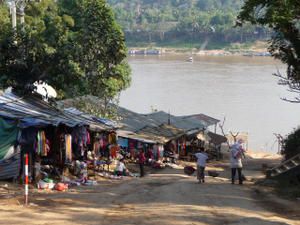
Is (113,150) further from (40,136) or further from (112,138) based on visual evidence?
(40,136)

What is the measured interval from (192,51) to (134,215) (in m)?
114

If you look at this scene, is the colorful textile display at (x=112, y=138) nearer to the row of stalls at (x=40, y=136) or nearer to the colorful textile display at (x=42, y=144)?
the row of stalls at (x=40, y=136)

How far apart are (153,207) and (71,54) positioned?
14503 mm

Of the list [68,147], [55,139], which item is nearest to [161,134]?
[68,147]

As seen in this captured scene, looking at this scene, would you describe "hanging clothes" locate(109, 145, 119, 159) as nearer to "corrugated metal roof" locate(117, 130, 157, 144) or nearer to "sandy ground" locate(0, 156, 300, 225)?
"corrugated metal roof" locate(117, 130, 157, 144)

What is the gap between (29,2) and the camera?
1655 inches

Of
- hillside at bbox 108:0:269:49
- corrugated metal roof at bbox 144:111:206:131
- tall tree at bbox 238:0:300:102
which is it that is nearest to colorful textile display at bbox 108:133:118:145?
tall tree at bbox 238:0:300:102

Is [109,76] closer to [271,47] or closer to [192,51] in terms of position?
[271,47]

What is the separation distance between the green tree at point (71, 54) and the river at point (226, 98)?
576 inches

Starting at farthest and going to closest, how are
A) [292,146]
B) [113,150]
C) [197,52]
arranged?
[197,52] < [292,146] < [113,150]

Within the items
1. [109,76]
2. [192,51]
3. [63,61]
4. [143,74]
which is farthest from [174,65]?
[63,61]

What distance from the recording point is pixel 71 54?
23.8 m

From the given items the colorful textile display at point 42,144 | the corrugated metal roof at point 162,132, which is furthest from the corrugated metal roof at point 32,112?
the corrugated metal roof at point 162,132

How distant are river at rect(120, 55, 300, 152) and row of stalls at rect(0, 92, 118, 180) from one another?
26.9 meters
